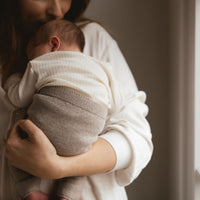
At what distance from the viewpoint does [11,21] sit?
116 cm

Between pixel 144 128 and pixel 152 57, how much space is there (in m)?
0.66

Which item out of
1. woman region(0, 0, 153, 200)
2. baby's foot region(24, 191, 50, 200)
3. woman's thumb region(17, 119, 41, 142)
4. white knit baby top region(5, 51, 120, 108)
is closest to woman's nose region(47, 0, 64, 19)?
woman region(0, 0, 153, 200)

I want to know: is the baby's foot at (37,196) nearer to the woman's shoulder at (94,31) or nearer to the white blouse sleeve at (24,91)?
the white blouse sleeve at (24,91)

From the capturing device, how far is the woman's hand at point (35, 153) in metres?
0.80

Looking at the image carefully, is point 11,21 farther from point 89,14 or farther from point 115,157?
point 115,157

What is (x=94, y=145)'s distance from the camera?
889 mm

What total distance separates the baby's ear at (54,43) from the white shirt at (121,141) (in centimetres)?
20

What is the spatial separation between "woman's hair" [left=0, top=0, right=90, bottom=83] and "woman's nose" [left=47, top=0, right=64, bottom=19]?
A: 0.49ft

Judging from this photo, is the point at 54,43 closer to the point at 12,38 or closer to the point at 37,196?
the point at 12,38

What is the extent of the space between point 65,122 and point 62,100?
0.21 ft

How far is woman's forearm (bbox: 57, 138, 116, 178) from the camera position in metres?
0.83

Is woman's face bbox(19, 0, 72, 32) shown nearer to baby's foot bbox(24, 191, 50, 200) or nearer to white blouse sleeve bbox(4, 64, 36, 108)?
white blouse sleeve bbox(4, 64, 36, 108)

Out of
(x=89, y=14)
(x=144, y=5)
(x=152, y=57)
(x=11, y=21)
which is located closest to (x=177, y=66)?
(x=152, y=57)

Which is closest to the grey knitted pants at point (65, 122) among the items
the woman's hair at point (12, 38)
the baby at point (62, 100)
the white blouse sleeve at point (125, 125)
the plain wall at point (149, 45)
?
the baby at point (62, 100)
